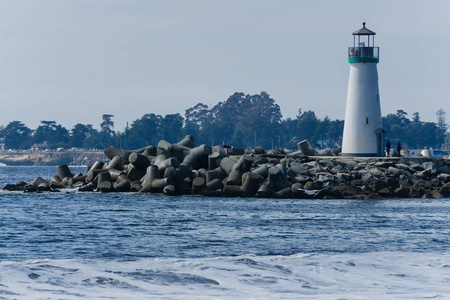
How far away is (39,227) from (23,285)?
10780 millimetres

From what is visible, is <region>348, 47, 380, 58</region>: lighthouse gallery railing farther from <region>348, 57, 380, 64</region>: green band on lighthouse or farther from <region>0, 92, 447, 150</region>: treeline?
<region>0, 92, 447, 150</region>: treeline

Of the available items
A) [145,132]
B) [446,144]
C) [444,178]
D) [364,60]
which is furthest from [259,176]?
[446,144]

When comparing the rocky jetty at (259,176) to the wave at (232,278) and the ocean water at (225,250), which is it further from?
the wave at (232,278)

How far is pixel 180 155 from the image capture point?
38.5 meters

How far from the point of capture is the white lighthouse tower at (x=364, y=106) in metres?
42.5

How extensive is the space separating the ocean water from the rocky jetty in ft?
4.74

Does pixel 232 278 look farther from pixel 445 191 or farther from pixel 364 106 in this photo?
pixel 364 106

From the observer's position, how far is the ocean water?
1383 centimetres

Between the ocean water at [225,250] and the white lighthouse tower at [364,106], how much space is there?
10.3 m

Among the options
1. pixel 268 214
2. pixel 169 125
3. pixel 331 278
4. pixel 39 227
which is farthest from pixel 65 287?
pixel 169 125

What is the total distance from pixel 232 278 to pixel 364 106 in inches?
1143

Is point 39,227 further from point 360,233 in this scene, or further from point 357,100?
point 357,100

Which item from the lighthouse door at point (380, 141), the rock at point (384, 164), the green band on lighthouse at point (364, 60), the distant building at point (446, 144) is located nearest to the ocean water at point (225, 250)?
the rock at point (384, 164)

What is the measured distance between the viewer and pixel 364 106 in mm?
42500
